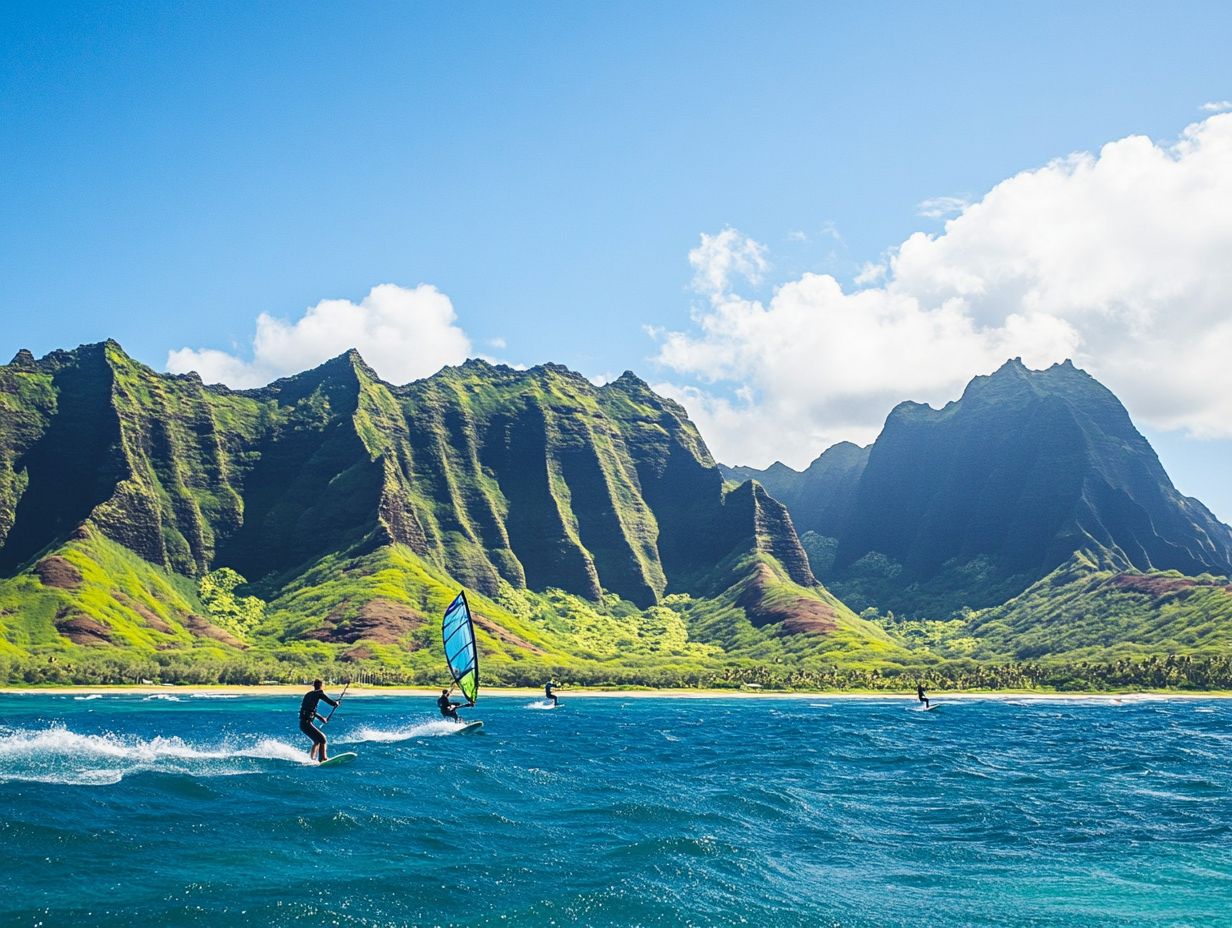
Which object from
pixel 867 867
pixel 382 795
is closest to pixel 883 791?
pixel 867 867

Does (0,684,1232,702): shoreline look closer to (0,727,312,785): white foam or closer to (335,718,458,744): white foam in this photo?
(335,718,458,744): white foam

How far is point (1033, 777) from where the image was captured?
4166cm

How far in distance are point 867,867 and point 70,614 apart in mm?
197625

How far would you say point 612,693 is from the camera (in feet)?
578

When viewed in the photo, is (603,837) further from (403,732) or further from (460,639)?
(403,732)

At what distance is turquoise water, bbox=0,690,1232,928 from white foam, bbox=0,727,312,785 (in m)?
0.21

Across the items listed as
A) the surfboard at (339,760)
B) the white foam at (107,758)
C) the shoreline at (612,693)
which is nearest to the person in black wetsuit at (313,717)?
the surfboard at (339,760)

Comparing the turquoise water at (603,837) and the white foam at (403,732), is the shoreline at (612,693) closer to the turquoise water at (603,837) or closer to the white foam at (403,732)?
the white foam at (403,732)

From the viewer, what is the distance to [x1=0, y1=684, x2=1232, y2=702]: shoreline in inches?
5556

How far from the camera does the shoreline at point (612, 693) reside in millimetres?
141125

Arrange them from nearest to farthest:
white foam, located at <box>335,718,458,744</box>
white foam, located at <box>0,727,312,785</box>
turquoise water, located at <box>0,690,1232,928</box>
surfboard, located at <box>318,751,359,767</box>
→ turquoise water, located at <box>0,690,1232,928</box> < white foam, located at <box>0,727,312,785</box> < surfboard, located at <box>318,751,359,767</box> < white foam, located at <box>335,718,458,744</box>

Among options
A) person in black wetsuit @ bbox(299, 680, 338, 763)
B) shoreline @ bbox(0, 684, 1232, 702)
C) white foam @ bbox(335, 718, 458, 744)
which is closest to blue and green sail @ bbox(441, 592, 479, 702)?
white foam @ bbox(335, 718, 458, 744)

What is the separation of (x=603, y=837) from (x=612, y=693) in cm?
15347

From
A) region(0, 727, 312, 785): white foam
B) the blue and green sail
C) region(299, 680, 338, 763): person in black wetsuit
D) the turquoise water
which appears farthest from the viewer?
the blue and green sail
